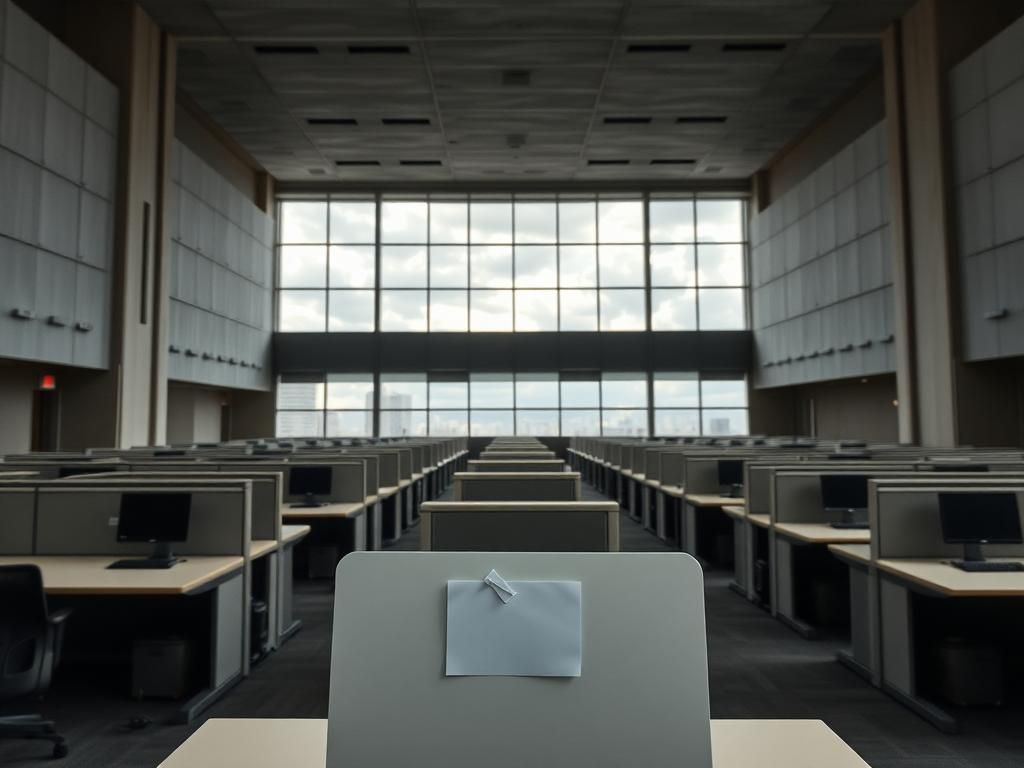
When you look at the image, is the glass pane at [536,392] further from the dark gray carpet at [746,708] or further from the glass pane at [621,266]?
the dark gray carpet at [746,708]

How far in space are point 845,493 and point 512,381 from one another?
48.9 ft

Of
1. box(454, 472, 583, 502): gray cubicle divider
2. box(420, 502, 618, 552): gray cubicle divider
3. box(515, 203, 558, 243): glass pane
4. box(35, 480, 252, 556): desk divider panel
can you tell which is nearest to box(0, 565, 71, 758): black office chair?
box(35, 480, 252, 556): desk divider panel

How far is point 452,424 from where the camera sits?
Result: 19.3 meters

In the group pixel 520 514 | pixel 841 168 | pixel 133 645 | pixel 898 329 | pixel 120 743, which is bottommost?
pixel 120 743

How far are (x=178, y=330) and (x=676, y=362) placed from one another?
39.7 feet

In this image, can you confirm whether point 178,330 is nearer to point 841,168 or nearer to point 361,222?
point 361,222

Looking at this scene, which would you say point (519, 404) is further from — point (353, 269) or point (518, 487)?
point (518, 487)

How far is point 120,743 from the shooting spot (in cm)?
307

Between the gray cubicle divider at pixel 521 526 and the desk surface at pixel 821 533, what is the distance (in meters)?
2.27

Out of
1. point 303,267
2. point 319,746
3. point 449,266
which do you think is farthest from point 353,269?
point 319,746

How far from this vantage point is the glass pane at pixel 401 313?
1928 cm

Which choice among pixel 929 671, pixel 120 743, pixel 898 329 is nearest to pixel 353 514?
pixel 120 743

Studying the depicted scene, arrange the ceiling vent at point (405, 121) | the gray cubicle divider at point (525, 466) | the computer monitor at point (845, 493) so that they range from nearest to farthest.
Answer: the computer monitor at point (845, 493) < the gray cubicle divider at point (525, 466) < the ceiling vent at point (405, 121)

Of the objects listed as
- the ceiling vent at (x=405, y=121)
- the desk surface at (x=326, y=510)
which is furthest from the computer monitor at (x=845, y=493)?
the ceiling vent at (x=405, y=121)
